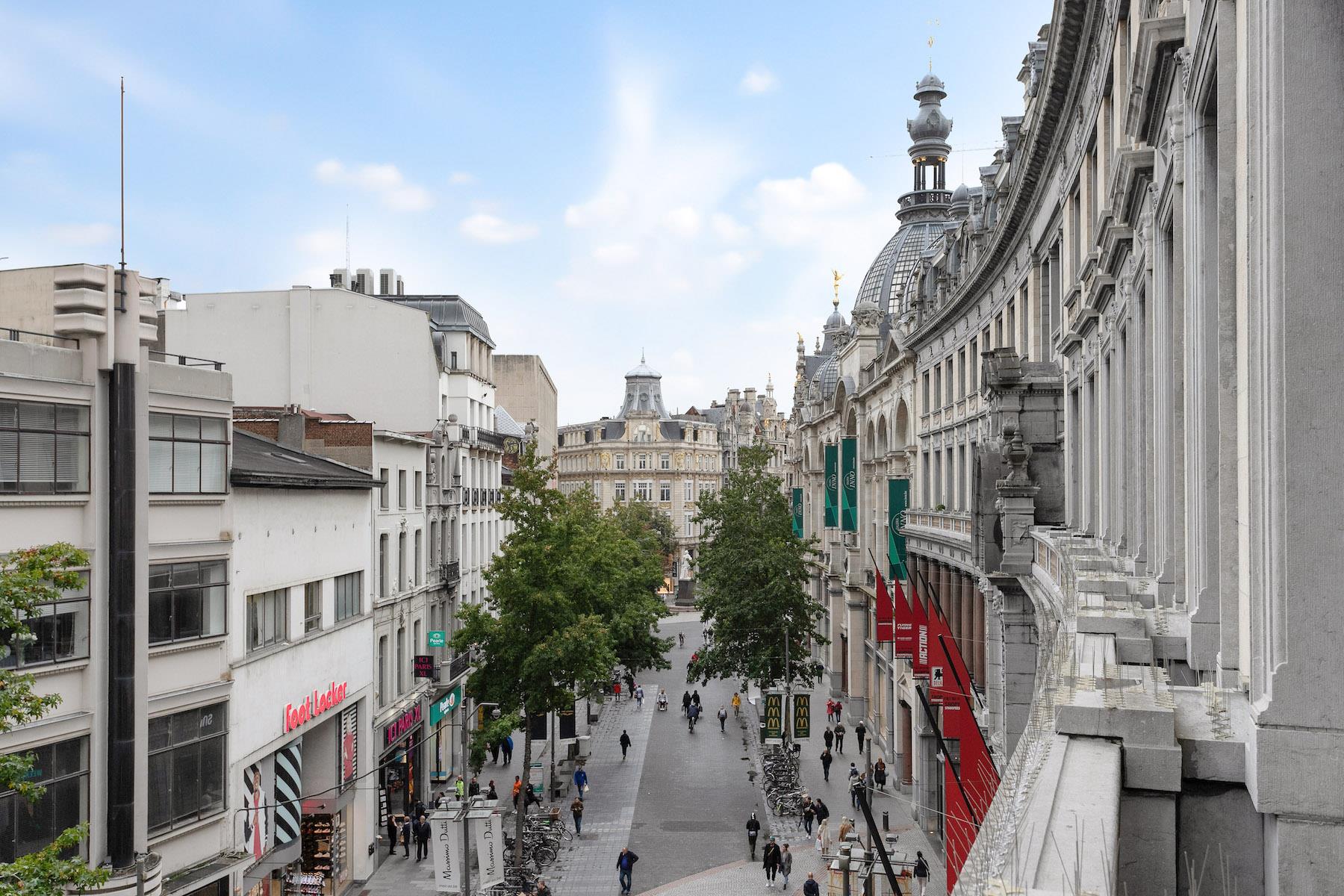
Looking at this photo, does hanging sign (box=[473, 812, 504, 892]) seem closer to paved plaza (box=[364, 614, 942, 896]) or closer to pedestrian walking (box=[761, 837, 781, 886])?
paved plaza (box=[364, 614, 942, 896])

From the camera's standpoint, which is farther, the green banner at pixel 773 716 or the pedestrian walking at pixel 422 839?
the green banner at pixel 773 716

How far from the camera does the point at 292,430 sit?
126 ft

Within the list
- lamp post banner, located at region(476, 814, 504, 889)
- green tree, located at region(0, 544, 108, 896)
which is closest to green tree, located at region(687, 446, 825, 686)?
lamp post banner, located at region(476, 814, 504, 889)

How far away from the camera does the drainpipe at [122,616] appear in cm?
2284

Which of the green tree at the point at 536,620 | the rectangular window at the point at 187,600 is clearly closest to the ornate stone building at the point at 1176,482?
the green tree at the point at 536,620

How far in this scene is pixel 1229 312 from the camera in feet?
27.1

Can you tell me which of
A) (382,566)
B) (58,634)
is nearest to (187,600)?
(58,634)

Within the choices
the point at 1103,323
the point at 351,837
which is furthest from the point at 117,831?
the point at 1103,323

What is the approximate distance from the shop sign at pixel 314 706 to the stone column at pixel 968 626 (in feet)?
57.1

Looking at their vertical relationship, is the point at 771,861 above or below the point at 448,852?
below

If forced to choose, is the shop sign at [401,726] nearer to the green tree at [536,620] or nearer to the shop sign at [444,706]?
the shop sign at [444,706]

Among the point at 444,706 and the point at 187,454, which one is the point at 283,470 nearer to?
the point at 187,454

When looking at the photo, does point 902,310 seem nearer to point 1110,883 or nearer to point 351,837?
point 351,837

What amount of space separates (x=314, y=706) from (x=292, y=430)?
33.5 feet
